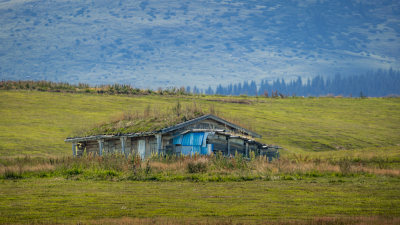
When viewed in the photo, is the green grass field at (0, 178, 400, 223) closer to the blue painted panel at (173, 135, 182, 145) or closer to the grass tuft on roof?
the blue painted panel at (173, 135, 182, 145)

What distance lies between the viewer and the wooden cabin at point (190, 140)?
1316 inches

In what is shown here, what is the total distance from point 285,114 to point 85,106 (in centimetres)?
2502

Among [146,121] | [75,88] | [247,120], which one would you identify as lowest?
[247,120]

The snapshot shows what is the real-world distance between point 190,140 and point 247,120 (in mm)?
27086

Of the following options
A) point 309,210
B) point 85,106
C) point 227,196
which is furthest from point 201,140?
point 85,106

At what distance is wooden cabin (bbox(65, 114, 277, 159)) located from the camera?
33438 mm

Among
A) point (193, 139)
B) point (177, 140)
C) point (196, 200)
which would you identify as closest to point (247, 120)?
point (177, 140)

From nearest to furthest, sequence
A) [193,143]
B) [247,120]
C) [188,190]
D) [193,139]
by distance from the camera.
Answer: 1. [188,190]
2. [193,143]
3. [193,139]
4. [247,120]

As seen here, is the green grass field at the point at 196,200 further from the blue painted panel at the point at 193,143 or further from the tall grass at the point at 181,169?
the blue painted panel at the point at 193,143

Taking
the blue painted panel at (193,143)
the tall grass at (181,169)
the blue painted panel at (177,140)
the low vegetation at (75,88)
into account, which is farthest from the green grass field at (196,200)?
the low vegetation at (75,88)

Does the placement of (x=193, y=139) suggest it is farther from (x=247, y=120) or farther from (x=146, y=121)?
(x=247, y=120)

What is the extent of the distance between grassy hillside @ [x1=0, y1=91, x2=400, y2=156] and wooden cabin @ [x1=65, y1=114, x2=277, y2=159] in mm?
3527

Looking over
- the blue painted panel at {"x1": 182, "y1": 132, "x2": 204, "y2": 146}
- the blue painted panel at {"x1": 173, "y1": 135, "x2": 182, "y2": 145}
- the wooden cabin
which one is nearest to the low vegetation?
the wooden cabin

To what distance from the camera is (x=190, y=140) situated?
33688 mm
